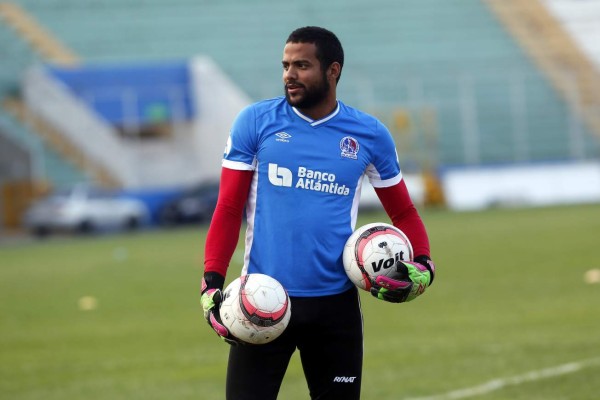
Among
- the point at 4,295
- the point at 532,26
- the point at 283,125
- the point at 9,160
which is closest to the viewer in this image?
the point at 283,125

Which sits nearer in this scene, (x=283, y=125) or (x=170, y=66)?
(x=283, y=125)

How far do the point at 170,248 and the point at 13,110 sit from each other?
13.8 m

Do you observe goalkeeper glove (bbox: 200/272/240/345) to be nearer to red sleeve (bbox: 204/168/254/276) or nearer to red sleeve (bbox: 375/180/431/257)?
red sleeve (bbox: 204/168/254/276)

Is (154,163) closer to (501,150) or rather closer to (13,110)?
(13,110)

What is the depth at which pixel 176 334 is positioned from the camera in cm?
1286

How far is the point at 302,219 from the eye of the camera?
514cm

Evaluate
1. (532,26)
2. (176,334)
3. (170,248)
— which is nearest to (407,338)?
(176,334)

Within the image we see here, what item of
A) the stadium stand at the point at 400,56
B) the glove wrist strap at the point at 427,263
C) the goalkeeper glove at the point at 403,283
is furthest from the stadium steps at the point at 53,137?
the goalkeeper glove at the point at 403,283

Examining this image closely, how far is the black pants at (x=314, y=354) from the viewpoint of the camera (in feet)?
16.8

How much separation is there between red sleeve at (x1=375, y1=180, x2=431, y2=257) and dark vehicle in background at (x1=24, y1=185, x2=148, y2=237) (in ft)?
98.8

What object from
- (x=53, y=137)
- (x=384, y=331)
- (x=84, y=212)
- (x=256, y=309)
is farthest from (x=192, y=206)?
(x=256, y=309)

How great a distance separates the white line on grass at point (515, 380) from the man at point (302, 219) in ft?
11.1

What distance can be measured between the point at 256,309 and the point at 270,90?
3314cm

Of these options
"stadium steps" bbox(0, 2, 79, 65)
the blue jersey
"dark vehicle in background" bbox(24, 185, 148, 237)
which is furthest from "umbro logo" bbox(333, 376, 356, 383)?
"stadium steps" bbox(0, 2, 79, 65)
